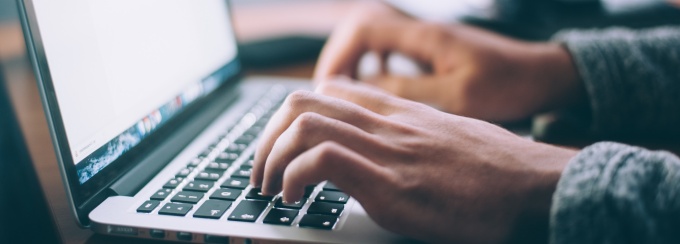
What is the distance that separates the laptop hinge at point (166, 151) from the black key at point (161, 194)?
0.9 inches

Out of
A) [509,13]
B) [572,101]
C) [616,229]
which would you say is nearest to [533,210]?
[616,229]

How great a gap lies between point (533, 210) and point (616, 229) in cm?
5

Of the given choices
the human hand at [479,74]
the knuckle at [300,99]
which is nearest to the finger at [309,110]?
the knuckle at [300,99]

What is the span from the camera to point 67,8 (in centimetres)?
45

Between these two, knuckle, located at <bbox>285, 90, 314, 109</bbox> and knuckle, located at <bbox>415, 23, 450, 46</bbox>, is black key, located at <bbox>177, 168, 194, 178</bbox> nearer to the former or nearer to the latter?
knuckle, located at <bbox>285, 90, 314, 109</bbox>

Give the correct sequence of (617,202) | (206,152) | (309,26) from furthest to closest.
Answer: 1. (309,26)
2. (206,152)
3. (617,202)

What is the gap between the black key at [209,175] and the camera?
50 centimetres

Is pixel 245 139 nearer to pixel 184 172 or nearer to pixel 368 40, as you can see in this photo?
pixel 184 172

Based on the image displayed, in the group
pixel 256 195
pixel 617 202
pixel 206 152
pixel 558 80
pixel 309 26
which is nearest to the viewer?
pixel 617 202

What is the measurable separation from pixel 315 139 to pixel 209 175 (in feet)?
0.47

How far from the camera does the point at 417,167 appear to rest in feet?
1.32

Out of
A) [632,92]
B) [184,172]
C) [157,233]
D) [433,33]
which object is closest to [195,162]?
[184,172]

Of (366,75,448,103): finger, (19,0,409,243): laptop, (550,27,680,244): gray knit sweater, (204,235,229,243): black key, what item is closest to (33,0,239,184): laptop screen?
(19,0,409,243): laptop

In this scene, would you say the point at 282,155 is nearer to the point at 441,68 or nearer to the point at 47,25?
the point at 47,25
